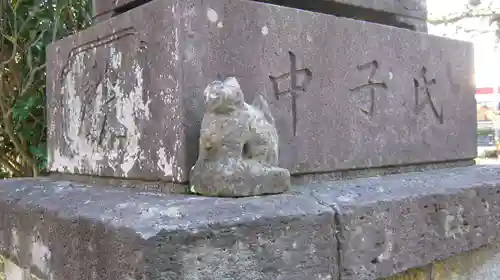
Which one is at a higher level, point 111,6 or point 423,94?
point 111,6

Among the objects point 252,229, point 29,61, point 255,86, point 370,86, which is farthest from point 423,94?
point 29,61

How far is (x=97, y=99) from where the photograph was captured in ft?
5.50

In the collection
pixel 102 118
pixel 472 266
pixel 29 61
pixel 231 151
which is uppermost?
pixel 29 61

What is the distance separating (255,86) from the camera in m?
1.43

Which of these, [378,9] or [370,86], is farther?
[378,9]

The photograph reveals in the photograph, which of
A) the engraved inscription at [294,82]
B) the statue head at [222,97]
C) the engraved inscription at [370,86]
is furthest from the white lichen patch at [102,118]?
the engraved inscription at [370,86]

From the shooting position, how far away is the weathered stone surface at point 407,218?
51.0 inches

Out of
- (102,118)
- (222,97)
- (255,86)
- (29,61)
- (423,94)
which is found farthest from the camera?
(29,61)

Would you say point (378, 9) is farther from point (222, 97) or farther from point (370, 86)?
point (222, 97)

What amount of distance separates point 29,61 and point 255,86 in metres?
1.76

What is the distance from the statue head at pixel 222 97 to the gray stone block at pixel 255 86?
89mm

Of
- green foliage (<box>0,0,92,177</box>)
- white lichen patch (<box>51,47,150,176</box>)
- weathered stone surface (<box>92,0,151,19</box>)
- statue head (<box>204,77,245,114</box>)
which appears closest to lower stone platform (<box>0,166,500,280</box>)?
white lichen patch (<box>51,47,150,176</box>)

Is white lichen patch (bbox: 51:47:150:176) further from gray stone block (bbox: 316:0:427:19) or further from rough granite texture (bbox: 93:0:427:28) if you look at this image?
gray stone block (bbox: 316:0:427:19)

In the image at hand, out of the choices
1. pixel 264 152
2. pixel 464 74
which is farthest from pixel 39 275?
pixel 464 74
